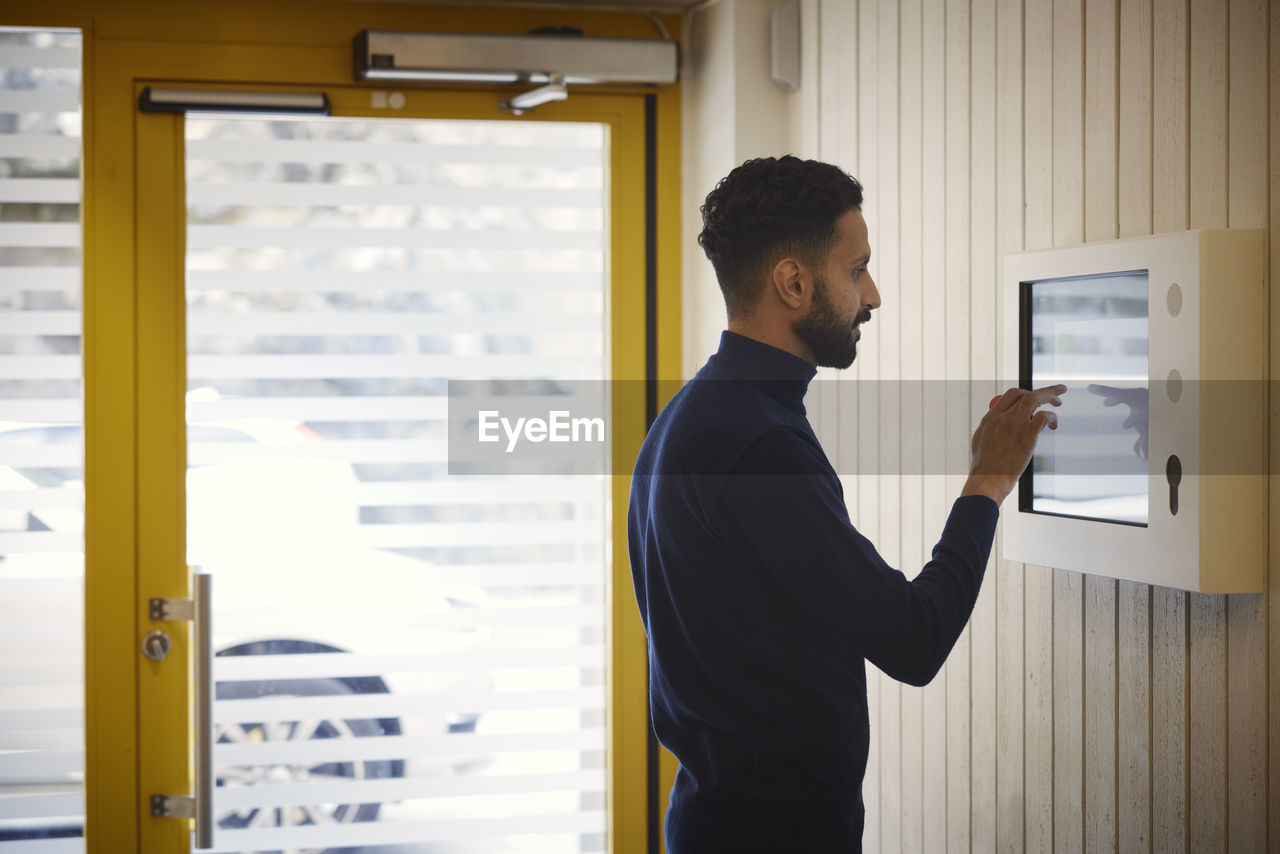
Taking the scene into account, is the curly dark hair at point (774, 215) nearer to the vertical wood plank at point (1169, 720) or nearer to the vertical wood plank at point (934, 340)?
the vertical wood plank at point (934, 340)

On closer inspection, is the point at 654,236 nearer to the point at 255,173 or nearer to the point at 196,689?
the point at 255,173

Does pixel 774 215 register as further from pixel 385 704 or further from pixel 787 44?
pixel 385 704

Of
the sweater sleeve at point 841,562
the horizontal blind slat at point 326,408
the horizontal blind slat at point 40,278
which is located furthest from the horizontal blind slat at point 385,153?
the sweater sleeve at point 841,562

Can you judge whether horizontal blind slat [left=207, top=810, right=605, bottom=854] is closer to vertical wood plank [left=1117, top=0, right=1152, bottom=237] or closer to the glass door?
the glass door

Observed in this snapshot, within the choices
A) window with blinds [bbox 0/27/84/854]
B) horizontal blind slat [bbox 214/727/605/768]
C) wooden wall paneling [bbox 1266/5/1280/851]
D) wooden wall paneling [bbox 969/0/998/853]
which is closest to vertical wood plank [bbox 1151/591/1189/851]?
wooden wall paneling [bbox 1266/5/1280/851]

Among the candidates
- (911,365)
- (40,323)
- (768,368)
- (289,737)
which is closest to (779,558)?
(768,368)

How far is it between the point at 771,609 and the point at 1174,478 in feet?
1.52

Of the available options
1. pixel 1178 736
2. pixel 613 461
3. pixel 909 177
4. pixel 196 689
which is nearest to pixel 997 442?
pixel 1178 736

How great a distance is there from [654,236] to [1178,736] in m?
1.67

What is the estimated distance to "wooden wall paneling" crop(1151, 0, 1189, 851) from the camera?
1266 mm

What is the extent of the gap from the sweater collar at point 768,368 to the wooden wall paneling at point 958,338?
17.5 inches

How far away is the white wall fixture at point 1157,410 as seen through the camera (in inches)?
45.9

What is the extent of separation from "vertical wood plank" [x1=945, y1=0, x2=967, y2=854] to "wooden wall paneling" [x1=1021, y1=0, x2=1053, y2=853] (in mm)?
166

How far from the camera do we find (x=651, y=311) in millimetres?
2631
